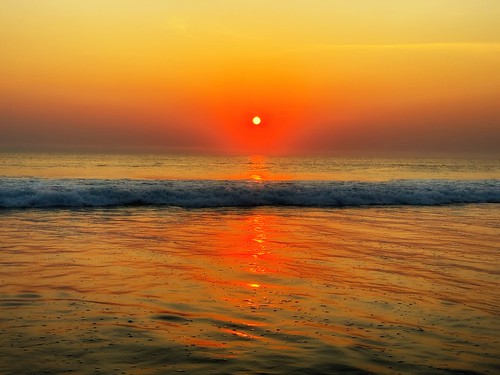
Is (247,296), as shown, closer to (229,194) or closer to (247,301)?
(247,301)

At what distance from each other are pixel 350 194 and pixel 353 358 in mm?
26633

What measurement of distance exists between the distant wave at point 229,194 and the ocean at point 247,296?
20.2 feet

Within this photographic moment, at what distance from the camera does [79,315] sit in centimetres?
835

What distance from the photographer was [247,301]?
366 inches

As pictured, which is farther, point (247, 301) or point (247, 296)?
point (247, 296)

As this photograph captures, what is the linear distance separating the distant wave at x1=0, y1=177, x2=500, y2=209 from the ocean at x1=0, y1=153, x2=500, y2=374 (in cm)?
617

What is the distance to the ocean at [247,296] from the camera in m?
6.68

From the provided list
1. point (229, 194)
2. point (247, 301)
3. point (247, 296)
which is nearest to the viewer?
point (247, 301)

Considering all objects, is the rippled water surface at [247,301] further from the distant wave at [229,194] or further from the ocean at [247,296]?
the distant wave at [229,194]

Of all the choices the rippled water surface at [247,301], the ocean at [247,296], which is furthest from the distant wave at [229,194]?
the rippled water surface at [247,301]

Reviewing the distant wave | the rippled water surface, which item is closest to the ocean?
the rippled water surface

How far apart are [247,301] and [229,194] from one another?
2263 centimetres

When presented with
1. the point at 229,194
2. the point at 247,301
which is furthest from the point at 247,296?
the point at 229,194

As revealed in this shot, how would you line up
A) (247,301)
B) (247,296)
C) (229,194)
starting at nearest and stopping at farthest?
1. (247,301)
2. (247,296)
3. (229,194)
